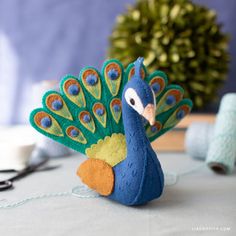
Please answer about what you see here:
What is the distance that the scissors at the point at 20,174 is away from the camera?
0.61m

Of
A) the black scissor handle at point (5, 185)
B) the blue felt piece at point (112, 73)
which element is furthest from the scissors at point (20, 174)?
the blue felt piece at point (112, 73)

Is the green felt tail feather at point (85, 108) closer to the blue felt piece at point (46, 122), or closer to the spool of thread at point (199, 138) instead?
the blue felt piece at point (46, 122)

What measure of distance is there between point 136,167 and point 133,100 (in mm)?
86

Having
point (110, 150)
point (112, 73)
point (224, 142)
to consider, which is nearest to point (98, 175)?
point (110, 150)

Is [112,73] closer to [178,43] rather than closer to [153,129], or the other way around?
[153,129]

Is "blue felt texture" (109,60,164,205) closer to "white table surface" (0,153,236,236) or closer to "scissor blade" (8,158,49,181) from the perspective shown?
"white table surface" (0,153,236,236)

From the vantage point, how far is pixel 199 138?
775 millimetres

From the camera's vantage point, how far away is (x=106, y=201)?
1.80 ft

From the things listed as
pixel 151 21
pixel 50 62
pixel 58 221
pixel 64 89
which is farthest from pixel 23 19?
pixel 58 221

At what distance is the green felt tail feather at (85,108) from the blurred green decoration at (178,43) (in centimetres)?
32

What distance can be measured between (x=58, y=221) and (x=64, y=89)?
0.18 m

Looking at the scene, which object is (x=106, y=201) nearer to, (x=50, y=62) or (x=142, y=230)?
(x=142, y=230)

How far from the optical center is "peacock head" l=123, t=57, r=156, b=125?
1.56 ft

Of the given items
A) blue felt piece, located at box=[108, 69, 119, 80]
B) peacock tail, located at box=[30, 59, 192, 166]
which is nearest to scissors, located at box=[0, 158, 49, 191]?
peacock tail, located at box=[30, 59, 192, 166]
